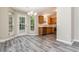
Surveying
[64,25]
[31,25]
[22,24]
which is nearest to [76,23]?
[64,25]

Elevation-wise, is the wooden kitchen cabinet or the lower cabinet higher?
the wooden kitchen cabinet

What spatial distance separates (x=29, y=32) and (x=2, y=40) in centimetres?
402

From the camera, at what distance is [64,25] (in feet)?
15.8

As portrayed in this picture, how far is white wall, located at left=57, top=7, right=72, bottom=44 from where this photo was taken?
4.47 metres

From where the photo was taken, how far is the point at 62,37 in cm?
504

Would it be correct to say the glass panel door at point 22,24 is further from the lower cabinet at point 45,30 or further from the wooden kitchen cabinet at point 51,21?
the wooden kitchen cabinet at point 51,21

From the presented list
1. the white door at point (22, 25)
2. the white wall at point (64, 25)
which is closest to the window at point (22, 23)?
the white door at point (22, 25)

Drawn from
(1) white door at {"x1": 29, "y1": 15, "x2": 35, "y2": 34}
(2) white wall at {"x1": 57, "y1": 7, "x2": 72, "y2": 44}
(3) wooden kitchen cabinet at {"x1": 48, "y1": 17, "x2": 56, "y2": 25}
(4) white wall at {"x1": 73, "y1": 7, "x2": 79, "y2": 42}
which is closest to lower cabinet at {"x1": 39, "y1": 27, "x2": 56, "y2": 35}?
(1) white door at {"x1": 29, "y1": 15, "x2": 35, "y2": 34}

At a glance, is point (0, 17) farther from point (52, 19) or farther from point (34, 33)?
point (52, 19)

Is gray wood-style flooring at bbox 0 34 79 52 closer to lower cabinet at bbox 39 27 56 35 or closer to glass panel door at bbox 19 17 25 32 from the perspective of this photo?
glass panel door at bbox 19 17 25 32

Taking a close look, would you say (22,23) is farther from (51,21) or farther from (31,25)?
(51,21)

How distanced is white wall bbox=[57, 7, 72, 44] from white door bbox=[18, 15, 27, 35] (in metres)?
4.42

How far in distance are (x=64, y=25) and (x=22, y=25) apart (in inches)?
196
